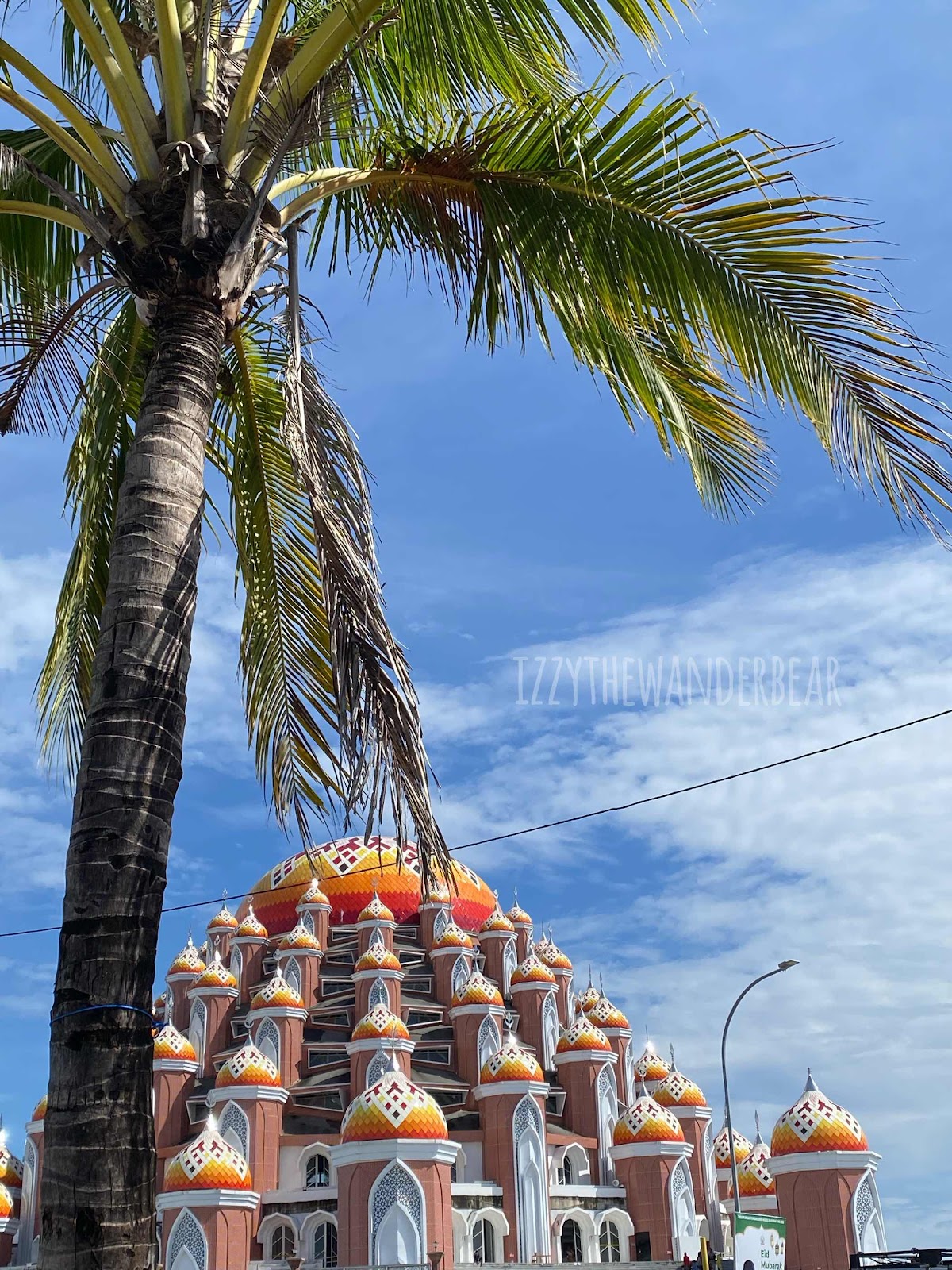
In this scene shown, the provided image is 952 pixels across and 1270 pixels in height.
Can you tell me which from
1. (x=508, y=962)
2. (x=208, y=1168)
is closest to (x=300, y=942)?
(x=508, y=962)

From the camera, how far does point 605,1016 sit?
131 ft

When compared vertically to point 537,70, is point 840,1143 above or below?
below

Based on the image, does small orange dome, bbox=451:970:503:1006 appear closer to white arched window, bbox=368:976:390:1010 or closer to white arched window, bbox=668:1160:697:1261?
white arched window, bbox=368:976:390:1010

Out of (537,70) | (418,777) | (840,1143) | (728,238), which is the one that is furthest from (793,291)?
(840,1143)

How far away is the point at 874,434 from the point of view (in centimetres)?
523

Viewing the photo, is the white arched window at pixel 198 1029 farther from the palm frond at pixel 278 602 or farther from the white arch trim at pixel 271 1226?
the palm frond at pixel 278 602

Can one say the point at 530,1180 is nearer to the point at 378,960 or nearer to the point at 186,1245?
the point at 378,960

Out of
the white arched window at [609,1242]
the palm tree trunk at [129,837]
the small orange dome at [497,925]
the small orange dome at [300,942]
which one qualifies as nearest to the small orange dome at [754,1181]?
the white arched window at [609,1242]

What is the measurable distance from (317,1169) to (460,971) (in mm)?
9636

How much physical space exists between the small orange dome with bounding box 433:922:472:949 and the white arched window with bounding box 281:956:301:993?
478 centimetres

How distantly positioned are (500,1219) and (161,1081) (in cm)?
1025

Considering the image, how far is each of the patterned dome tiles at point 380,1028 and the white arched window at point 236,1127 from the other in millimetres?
3759

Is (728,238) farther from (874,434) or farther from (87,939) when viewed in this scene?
(87,939)

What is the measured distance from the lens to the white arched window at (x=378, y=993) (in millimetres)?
36438
